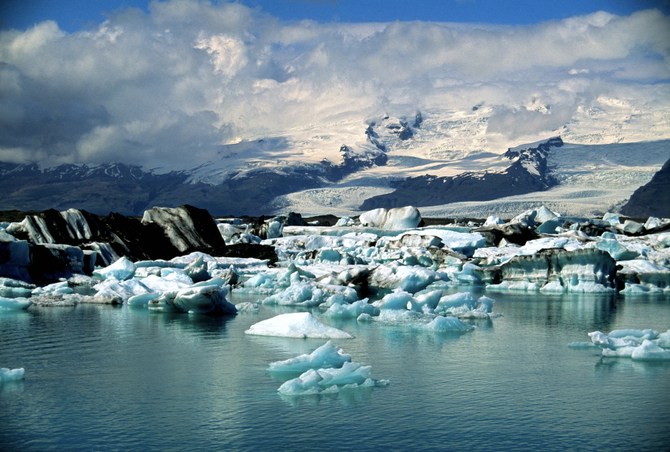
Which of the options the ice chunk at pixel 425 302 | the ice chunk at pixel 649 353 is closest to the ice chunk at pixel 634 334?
the ice chunk at pixel 649 353

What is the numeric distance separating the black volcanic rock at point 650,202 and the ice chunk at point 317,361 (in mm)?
105668

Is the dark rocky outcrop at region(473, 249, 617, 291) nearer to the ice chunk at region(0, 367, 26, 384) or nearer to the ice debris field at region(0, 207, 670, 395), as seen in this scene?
the ice debris field at region(0, 207, 670, 395)

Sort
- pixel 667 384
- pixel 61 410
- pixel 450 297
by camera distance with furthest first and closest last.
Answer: pixel 450 297, pixel 667 384, pixel 61 410

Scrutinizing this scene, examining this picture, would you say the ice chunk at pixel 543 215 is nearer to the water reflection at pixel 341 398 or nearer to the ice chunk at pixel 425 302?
the ice chunk at pixel 425 302

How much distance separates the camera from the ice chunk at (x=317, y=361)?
8.84 meters

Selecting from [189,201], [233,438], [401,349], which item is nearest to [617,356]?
[401,349]

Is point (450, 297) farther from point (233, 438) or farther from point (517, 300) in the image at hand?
point (233, 438)

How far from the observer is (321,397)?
7902 mm

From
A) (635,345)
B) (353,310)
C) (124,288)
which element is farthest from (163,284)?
(635,345)

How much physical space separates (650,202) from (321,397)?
367ft

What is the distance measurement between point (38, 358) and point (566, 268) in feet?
58.3

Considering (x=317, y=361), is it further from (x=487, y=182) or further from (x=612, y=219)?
(x=487, y=182)

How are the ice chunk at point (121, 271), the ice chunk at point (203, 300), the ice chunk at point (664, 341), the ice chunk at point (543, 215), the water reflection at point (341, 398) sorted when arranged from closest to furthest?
the water reflection at point (341, 398)
the ice chunk at point (664, 341)
the ice chunk at point (203, 300)
the ice chunk at point (121, 271)
the ice chunk at point (543, 215)

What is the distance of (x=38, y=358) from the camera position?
10.1 m
